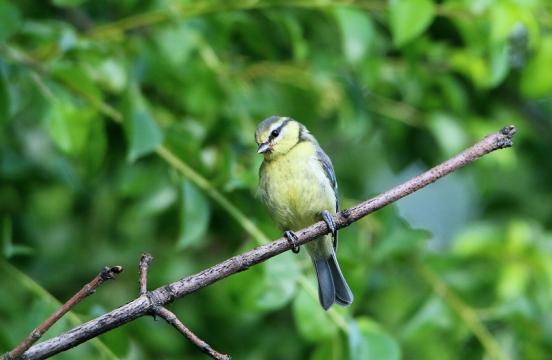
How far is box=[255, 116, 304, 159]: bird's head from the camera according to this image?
9.09ft

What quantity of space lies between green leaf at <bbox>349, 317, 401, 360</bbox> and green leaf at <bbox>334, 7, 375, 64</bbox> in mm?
1020

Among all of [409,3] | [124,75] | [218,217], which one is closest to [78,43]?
[124,75]

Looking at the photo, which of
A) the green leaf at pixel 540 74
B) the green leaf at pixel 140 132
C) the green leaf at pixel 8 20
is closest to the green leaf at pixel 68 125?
the green leaf at pixel 140 132

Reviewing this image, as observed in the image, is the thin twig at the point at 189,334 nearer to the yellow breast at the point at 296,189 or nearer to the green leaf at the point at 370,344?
the yellow breast at the point at 296,189

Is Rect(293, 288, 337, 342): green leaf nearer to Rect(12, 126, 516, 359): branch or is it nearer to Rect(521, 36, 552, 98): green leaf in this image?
Rect(12, 126, 516, 359): branch

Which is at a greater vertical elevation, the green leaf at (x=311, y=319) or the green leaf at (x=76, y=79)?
the green leaf at (x=76, y=79)

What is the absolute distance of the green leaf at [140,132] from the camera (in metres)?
2.96

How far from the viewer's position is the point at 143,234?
4301 mm

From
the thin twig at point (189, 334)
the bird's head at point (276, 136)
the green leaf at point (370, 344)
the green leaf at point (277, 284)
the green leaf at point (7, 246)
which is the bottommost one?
the thin twig at point (189, 334)

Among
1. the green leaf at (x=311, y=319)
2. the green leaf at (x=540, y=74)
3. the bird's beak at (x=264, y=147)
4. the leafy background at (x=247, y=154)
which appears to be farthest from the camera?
the green leaf at (x=540, y=74)

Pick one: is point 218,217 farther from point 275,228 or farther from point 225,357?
A: point 225,357

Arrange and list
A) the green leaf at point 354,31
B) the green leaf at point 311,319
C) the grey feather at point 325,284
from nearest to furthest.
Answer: the grey feather at point 325,284 → the green leaf at point 311,319 → the green leaf at point 354,31

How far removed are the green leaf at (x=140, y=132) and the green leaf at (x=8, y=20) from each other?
Answer: 0.46m

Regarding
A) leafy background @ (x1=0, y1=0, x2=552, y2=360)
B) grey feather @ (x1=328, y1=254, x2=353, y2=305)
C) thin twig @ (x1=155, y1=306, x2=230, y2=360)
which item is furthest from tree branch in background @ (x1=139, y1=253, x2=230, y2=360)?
grey feather @ (x1=328, y1=254, x2=353, y2=305)
